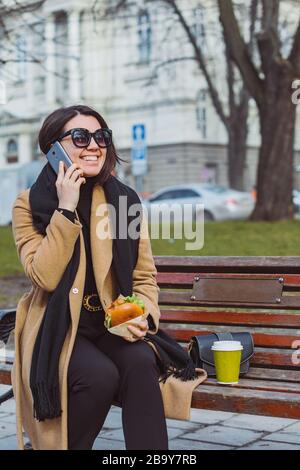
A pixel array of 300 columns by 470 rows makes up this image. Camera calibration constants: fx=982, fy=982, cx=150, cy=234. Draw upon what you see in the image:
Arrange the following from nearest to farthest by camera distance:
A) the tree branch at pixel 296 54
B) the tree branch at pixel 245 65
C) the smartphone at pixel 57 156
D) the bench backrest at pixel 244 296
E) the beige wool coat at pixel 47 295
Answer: the beige wool coat at pixel 47 295 < the smartphone at pixel 57 156 < the bench backrest at pixel 244 296 < the tree branch at pixel 296 54 < the tree branch at pixel 245 65

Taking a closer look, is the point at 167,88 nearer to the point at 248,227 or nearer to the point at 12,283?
the point at 248,227

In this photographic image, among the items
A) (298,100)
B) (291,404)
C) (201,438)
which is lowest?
(201,438)

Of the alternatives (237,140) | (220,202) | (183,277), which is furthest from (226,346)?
(237,140)

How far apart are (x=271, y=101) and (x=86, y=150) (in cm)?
1039

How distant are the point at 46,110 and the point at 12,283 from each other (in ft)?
133

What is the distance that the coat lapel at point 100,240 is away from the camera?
4.00 meters

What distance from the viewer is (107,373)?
3.75 metres

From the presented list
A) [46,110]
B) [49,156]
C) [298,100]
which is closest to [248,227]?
[298,100]

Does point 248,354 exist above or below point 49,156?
below

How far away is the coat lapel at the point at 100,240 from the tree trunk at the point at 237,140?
73.7ft

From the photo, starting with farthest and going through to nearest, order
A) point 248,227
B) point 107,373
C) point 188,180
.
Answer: point 188,180 → point 248,227 → point 107,373

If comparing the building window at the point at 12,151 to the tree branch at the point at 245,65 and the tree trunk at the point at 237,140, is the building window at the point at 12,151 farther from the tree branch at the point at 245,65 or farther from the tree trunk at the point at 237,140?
the tree branch at the point at 245,65

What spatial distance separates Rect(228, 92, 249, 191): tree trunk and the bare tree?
1181 cm

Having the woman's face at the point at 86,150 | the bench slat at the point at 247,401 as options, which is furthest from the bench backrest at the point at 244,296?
the woman's face at the point at 86,150
